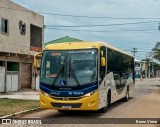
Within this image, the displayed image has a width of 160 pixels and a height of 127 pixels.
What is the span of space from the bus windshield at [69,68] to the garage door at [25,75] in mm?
19401

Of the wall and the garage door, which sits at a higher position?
the wall

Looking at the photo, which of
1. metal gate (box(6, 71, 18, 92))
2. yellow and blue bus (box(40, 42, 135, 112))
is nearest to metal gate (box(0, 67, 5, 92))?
metal gate (box(6, 71, 18, 92))

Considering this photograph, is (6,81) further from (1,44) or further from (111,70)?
(111,70)

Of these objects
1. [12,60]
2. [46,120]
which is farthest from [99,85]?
[12,60]

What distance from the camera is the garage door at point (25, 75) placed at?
34.1 meters

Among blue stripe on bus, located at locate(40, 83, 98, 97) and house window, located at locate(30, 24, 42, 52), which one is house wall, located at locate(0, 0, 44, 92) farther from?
blue stripe on bus, located at locate(40, 83, 98, 97)

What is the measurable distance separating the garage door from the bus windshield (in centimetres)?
1940

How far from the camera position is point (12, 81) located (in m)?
31.3

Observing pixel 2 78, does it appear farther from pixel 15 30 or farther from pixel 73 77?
pixel 73 77

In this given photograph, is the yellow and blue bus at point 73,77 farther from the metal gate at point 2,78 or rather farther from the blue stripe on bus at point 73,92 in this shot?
the metal gate at point 2,78

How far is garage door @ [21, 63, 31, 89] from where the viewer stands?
34.1 metres

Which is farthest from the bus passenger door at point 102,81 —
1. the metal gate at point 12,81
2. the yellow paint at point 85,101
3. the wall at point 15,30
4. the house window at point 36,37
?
the house window at point 36,37

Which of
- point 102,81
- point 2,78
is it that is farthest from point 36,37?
point 102,81

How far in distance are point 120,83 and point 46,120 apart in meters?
7.62
